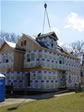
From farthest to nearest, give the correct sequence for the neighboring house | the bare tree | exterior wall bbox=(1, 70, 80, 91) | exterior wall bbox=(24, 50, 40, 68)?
the bare tree, exterior wall bbox=(24, 50, 40, 68), the neighboring house, exterior wall bbox=(1, 70, 80, 91)

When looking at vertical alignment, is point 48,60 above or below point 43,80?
above

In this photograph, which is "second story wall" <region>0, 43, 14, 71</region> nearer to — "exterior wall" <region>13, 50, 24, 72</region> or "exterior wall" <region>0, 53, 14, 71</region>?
"exterior wall" <region>0, 53, 14, 71</region>

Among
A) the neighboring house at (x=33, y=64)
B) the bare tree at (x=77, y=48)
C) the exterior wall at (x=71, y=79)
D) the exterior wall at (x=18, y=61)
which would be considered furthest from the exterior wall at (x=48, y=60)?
the bare tree at (x=77, y=48)

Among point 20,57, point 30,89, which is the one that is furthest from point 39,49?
point 30,89

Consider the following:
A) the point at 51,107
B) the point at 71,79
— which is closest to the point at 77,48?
the point at 71,79

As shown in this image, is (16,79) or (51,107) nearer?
(51,107)

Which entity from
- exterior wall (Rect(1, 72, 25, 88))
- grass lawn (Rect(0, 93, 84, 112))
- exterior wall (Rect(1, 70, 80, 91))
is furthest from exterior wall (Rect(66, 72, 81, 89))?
grass lawn (Rect(0, 93, 84, 112))

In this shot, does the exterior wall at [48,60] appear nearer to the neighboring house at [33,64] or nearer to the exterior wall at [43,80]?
the neighboring house at [33,64]

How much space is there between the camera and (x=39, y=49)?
20828mm

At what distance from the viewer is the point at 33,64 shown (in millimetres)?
21344

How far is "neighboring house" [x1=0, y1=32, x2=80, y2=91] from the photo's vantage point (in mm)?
20453

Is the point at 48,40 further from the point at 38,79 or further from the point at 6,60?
the point at 6,60

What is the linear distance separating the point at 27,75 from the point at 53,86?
179 inches

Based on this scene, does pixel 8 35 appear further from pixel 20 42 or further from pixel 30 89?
pixel 30 89
